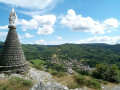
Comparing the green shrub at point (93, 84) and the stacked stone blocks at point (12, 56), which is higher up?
the stacked stone blocks at point (12, 56)

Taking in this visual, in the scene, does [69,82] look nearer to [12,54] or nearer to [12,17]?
[12,54]

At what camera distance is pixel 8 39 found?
10492mm

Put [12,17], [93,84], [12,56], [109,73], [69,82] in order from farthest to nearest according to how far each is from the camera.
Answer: [109,73] → [12,17] → [12,56] → [93,84] → [69,82]

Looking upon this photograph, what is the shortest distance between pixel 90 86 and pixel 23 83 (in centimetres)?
567

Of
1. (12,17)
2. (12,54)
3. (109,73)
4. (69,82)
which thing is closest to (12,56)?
(12,54)

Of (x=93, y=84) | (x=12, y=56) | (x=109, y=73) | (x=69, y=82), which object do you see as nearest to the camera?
(x=69, y=82)

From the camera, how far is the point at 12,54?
1003 centimetres

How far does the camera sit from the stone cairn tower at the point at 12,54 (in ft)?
31.9

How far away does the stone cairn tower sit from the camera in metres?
9.71

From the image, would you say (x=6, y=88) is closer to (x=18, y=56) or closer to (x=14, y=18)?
(x=18, y=56)

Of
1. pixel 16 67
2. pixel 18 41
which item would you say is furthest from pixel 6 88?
pixel 18 41

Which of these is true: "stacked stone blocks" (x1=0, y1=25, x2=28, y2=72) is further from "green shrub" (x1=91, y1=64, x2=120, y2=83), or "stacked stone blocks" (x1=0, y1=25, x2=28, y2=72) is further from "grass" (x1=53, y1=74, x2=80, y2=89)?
"green shrub" (x1=91, y1=64, x2=120, y2=83)

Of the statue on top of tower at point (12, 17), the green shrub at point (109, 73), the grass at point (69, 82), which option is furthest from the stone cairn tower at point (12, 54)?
the green shrub at point (109, 73)

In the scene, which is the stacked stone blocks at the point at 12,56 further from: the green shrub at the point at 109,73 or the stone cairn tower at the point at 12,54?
the green shrub at the point at 109,73
